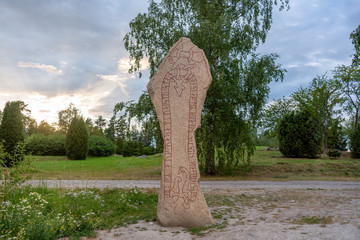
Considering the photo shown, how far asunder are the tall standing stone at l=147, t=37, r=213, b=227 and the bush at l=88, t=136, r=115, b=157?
24742 mm

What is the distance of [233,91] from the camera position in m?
12.4

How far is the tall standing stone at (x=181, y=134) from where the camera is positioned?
5.75 metres

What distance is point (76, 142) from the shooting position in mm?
25766

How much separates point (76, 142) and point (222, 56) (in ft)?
58.6

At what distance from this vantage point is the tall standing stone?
18.9 ft

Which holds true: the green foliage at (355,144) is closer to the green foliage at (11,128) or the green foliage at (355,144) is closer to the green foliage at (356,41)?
the green foliage at (356,41)

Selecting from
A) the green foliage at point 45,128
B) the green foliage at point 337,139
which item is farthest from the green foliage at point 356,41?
Result: the green foliage at point 45,128

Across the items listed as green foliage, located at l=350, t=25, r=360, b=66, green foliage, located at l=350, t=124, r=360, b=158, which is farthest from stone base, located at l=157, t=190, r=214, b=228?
green foliage, located at l=350, t=124, r=360, b=158

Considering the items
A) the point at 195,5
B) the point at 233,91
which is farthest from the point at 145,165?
the point at 195,5

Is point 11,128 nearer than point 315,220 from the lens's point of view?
No

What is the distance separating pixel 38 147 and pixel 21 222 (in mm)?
25907

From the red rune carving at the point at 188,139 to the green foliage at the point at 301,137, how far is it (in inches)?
730

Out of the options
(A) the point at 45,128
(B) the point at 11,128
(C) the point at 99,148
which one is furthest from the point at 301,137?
(A) the point at 45,128

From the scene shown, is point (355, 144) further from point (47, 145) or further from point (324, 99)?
point (47, 145)
